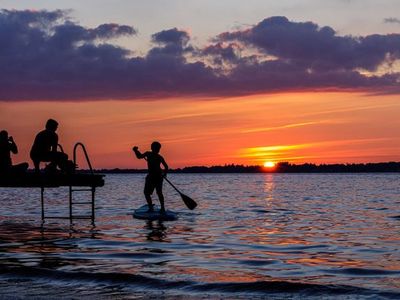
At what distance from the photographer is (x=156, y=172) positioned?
79.7ft

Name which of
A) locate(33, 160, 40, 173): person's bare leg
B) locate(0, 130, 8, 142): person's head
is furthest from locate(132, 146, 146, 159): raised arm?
locate(0, 130, 8, 142): person's head

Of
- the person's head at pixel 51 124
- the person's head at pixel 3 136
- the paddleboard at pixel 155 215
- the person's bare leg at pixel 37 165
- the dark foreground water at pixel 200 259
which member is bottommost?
the dark foreground water at pixel 200 259

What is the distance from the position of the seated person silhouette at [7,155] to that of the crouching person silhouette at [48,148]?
1254 mm

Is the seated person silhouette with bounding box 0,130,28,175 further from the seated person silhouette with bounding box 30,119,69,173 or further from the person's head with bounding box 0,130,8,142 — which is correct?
the seated person silhouette with bounding box 30,119,69,173

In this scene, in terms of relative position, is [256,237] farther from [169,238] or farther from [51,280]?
[51,280]

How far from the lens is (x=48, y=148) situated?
2230 centimetres

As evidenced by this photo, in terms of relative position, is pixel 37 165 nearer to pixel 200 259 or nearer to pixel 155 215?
pixel 155 215

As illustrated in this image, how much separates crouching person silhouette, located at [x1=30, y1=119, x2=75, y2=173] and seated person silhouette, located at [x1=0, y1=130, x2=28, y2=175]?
1.25m

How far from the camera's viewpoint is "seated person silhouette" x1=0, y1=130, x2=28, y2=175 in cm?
2361

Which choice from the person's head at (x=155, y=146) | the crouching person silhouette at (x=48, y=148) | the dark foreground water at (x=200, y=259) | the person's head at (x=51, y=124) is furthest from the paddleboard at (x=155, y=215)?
the person's head at (x=51, y=124)

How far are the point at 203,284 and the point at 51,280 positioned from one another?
2.67 metres

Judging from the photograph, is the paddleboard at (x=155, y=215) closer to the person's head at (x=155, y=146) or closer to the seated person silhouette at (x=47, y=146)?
Answer: the person's head at (x=155, y=146)

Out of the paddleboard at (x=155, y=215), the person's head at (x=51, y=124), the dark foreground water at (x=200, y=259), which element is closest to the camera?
the dark foreground water at (x=200, y=259)

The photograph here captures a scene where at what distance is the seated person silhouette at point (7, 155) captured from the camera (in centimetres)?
2361
